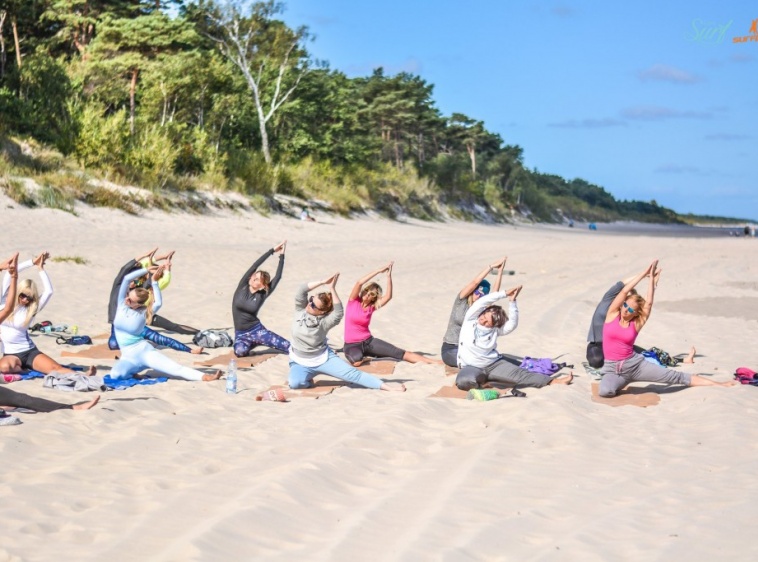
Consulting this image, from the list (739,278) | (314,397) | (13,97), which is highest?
(13,97)

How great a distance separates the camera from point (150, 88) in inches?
1286

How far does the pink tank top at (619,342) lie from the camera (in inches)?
341

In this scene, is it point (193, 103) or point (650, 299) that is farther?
point (193, 103)

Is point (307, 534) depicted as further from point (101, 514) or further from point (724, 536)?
point (724, 536)

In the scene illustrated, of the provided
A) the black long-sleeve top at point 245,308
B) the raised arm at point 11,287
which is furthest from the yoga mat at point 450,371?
the raised arm at point 11,287

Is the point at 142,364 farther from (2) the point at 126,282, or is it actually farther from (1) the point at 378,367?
(1) the point at 378,367

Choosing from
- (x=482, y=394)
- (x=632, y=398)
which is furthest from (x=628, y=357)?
(x=482, y=394)

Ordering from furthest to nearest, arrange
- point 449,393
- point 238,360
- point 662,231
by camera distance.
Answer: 1. point 662,231
2. point 238,360
3. point 449,393

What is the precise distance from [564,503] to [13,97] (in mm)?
25971

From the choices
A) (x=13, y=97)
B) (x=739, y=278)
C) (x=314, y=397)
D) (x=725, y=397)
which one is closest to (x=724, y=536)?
(x=725, y=397)

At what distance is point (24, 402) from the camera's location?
7.04m

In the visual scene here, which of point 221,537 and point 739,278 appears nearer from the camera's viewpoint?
point 221,537

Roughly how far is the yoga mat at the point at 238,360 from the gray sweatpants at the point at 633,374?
4138 millimetres

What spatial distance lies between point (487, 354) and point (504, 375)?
272 mm
